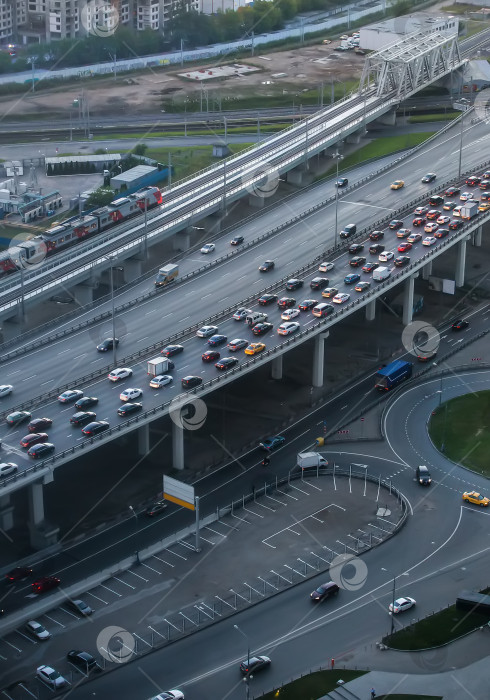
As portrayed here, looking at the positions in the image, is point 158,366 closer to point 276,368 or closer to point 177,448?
point 177,448

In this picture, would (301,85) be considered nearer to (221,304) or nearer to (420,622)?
(221,304)

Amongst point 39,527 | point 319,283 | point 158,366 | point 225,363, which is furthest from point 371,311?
point 39,527

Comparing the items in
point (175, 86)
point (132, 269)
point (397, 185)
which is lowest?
point (132, 269)

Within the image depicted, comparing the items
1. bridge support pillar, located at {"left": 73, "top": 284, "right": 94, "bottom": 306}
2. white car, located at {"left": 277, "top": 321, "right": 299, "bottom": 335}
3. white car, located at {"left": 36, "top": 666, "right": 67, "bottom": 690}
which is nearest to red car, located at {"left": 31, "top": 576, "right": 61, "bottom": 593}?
white car, located at {"left": 36, "top": 666, "right": 67, "bottom": 690}

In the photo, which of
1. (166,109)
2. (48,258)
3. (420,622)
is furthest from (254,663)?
(166,109)

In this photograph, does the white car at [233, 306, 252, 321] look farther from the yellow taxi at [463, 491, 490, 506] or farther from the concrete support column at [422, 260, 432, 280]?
the concrete support column at [422, 260, 432, 280]

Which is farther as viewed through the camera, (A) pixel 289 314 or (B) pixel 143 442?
(A) pixel 289 314
